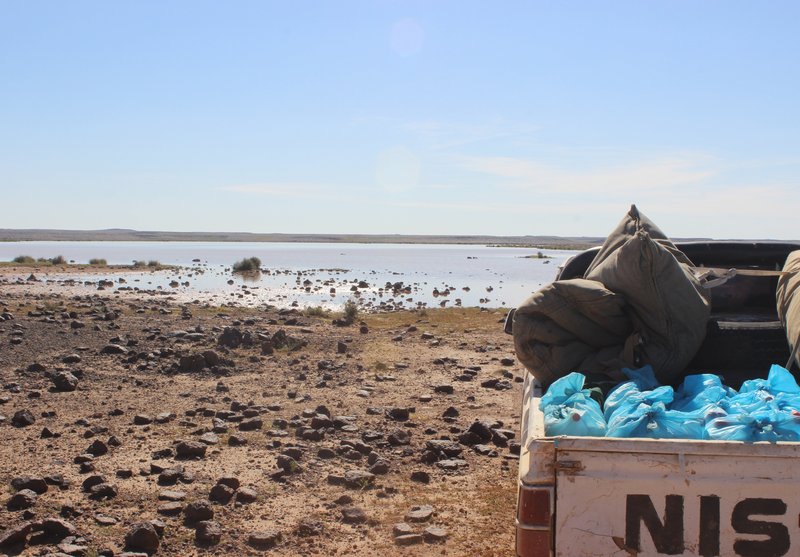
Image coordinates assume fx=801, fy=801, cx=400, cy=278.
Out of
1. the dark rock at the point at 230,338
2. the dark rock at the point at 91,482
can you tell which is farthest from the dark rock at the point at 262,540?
the dark rock at the point at 230,338

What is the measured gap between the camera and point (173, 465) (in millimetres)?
A: 6566

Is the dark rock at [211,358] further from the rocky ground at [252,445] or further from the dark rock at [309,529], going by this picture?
the dark rock at [309,529]

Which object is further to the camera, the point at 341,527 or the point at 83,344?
the point at 83,344

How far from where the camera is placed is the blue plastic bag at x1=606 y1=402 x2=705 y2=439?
3020 mm

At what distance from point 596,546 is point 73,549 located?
3.33 meters

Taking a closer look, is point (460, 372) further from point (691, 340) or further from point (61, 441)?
point (691, 340)

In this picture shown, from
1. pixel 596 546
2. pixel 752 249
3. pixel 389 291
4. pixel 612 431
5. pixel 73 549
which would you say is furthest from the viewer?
pixel 389 291

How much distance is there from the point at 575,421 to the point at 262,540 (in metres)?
2.69


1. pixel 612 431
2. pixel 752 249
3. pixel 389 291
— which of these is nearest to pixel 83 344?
pixel 752 249

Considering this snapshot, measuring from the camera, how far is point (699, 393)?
141 inches

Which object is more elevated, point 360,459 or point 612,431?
point 612,431

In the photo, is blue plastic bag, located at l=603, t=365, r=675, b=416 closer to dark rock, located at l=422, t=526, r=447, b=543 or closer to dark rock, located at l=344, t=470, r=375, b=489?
dark rock, located at l=422, t=526, r=447, b=543

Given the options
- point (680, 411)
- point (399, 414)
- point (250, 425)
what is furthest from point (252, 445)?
point (680, 411)

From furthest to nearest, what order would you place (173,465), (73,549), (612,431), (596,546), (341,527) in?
(173,465)
(341,527)
(73,549)
(612,431)
(596,546)
